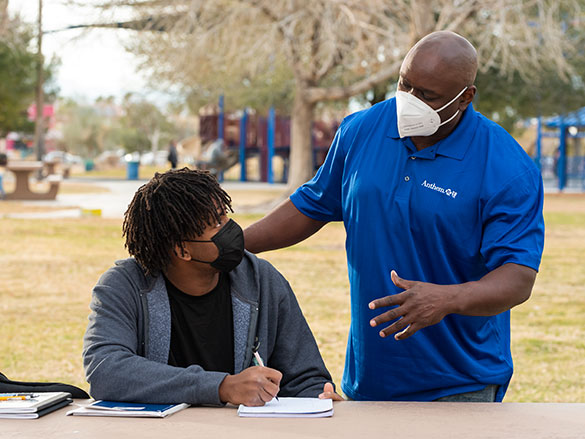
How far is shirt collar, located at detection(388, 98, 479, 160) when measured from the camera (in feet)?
9.21

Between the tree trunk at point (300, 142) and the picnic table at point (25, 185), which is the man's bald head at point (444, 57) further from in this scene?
the picnic table at point (25, 185)

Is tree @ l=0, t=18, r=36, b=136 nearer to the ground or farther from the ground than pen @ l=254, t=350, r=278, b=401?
farther from the ground

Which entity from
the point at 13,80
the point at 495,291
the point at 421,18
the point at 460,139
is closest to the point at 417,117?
the point at 460,139

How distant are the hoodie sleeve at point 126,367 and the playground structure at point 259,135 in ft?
104

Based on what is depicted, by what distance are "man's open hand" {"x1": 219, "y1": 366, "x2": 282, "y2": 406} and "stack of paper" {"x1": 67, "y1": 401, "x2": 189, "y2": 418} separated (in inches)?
4.9

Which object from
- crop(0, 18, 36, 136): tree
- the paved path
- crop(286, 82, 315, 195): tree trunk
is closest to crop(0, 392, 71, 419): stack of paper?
the paved path

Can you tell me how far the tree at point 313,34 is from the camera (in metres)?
16.7

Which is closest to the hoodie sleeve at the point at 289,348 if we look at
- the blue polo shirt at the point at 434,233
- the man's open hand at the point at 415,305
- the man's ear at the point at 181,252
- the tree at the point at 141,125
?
the blue polo shirt at the point at 434,233

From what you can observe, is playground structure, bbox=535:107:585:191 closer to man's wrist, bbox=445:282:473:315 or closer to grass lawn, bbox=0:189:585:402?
grass lawn, bbox=0:189:585:402

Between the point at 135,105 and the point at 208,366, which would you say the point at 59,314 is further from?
the point at 135,105

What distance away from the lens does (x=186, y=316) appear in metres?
2.87

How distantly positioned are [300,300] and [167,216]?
671 centimetres

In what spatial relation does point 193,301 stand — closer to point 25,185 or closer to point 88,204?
point 88,204

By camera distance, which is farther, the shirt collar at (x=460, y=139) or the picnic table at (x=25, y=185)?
the picnic table at (x=25, y=185)
